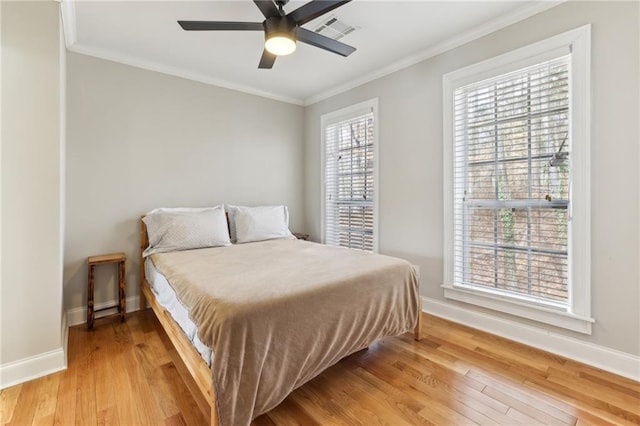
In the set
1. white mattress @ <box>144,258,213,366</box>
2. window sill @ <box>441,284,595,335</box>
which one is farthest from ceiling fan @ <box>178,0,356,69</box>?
window sill @ <box>441,284,595,335</box>

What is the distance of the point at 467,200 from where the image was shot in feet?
8.92

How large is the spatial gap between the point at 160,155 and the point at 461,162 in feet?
10.2

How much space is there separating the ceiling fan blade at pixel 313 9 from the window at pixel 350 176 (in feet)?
5.68

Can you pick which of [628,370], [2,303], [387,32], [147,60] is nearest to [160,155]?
[147,60]

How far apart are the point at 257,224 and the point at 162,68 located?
6.48ft

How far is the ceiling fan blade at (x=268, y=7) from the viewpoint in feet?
5.90

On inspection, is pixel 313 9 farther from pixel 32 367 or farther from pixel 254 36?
pixel 32 367

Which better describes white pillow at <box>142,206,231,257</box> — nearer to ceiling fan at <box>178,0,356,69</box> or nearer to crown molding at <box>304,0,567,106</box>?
ceiling fan at <box>178,0,356,69</box>

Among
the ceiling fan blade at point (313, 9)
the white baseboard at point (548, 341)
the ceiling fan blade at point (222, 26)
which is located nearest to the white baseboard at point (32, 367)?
the ceiling fan blade at point (222, 26)

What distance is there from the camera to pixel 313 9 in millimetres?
1808

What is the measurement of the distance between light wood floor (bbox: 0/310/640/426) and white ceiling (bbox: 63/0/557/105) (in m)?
2.62

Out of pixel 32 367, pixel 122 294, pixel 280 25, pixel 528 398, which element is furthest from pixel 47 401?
pixel 528 398

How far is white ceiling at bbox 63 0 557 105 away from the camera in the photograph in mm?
2268

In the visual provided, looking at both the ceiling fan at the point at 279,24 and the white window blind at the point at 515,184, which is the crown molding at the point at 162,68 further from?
the white window blind at the point at 515,184
